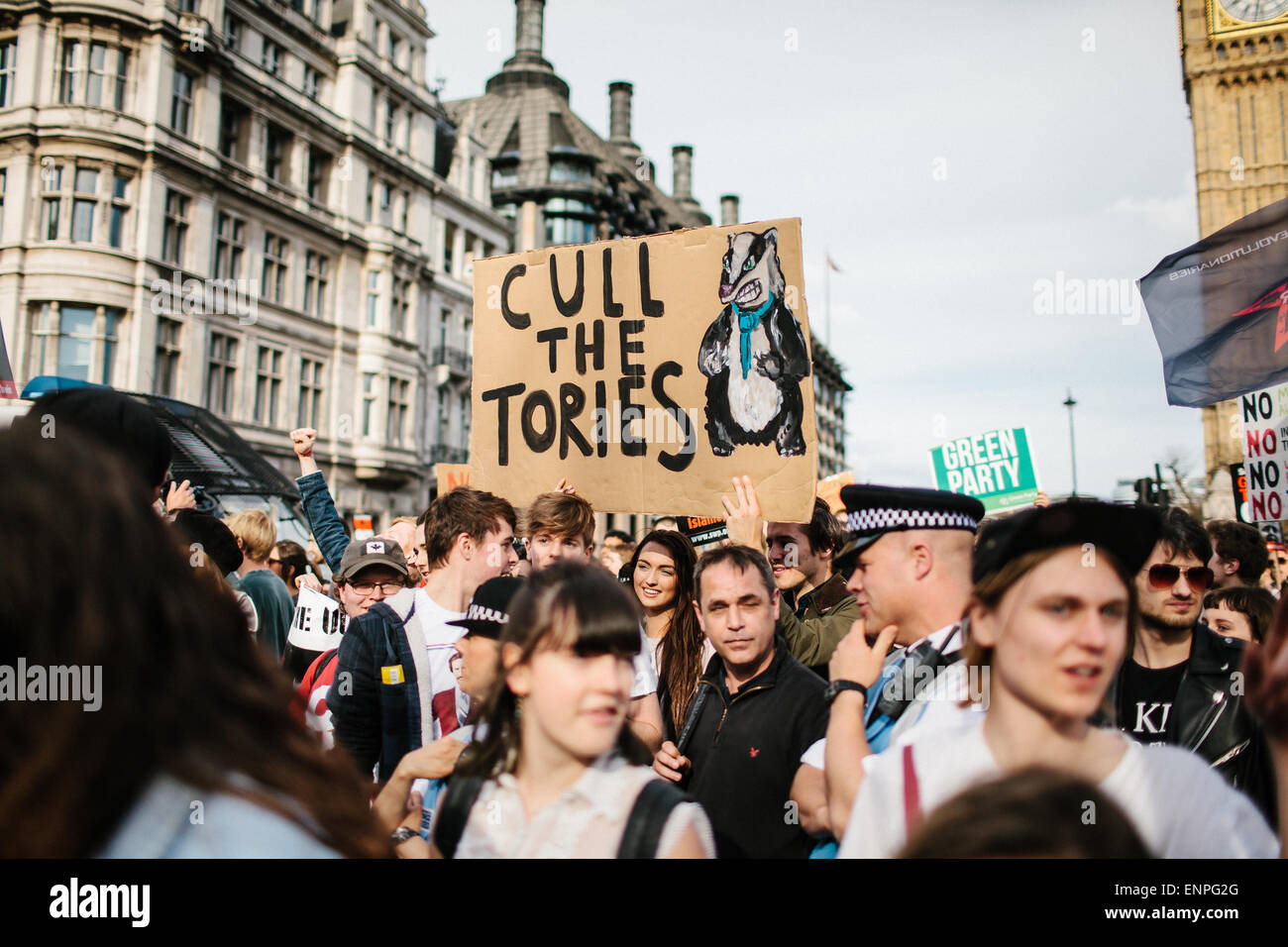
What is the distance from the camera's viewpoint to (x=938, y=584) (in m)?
2.54

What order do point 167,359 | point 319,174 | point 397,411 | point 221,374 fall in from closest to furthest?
point 167,359 < point 221,374 < point 319,174 < point 397,411

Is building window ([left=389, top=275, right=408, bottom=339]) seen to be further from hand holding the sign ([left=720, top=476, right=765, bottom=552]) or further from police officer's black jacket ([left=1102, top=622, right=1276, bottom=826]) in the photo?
police officer's black jacket ([left=1102, top=622, right=1276, bottom=826])

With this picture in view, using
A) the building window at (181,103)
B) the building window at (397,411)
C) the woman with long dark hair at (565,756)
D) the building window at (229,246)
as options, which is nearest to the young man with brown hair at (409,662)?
the woman with long dark hair at (565,756)

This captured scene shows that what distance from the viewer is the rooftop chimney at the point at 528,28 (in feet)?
155

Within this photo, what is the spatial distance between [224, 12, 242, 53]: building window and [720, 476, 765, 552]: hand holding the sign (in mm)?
27788

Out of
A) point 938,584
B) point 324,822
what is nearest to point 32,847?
point 324,822

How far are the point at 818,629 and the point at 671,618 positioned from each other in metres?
0.79

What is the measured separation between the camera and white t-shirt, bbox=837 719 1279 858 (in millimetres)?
1635

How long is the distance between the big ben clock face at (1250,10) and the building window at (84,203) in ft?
102

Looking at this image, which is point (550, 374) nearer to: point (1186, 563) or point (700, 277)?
point (700, 277)

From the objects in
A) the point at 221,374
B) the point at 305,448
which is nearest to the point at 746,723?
the point at 305,448

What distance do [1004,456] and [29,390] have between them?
31.3 ft

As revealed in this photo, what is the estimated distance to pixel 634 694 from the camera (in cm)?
322
